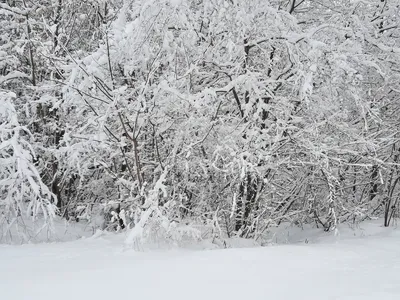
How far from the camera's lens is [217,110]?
5.11 metres

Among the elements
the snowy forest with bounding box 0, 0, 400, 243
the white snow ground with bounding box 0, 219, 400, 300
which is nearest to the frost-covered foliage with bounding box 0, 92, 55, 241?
the snowy forest with bounding box 0, 0, 400, 243

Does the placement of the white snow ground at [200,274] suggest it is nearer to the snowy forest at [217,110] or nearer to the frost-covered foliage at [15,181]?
the snowy forest at [217,110]

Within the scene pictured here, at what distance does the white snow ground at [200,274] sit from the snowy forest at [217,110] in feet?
2.39


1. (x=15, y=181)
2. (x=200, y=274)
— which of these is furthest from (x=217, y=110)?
(x=15, y=181)

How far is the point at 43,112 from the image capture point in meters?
7.91

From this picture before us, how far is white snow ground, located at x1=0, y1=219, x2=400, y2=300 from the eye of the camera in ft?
8.96

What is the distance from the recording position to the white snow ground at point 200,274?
8.96 feet

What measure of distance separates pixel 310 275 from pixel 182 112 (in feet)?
9.04

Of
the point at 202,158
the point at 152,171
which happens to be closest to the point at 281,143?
the point at 202,158

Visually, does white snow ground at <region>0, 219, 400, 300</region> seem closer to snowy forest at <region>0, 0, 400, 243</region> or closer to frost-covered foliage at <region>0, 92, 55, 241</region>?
snowy forest at <region>0, 0, 400, 243</region>

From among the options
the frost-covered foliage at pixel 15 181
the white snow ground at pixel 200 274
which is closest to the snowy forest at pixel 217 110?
the frost-covered foliage at pixel 15 181

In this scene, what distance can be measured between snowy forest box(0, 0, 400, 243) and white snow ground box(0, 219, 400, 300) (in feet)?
2.39

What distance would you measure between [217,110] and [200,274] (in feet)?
8.07

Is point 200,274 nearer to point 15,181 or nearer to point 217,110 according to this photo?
Result: point 217,110
